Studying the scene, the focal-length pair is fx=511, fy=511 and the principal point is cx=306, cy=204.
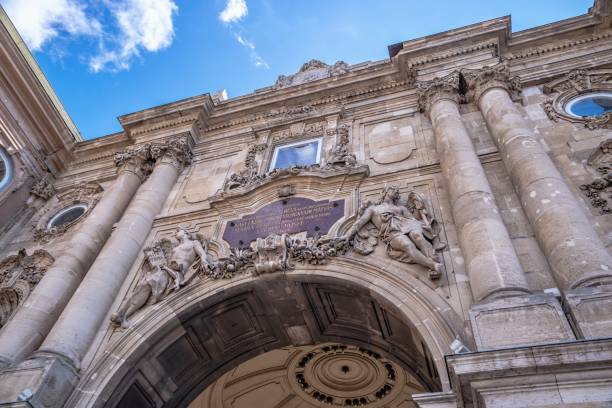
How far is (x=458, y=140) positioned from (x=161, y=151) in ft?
24.5

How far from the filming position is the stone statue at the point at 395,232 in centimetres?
796

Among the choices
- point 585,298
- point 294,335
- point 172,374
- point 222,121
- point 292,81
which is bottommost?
point 585,298

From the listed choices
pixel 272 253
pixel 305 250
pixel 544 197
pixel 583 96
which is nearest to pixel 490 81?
pixel 583 96

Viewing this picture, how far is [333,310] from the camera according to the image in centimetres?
905

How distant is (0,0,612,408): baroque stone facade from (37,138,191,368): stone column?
1.6 inches

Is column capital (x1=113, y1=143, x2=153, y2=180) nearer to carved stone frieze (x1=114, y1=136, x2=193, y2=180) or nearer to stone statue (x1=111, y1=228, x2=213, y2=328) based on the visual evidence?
carved stone frieze (x1=114, y1=136, x2=193, y2=180)

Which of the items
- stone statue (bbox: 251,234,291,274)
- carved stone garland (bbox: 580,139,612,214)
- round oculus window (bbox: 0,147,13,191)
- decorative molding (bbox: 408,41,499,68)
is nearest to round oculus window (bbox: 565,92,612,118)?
carved stone garland (bbox: 580,139,612,214)

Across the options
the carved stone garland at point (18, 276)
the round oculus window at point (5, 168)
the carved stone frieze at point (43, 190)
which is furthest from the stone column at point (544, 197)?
the round oculus window at point (5, 168)

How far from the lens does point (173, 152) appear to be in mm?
13086

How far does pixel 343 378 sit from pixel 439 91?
851 centimetres

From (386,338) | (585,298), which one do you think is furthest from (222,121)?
(585,298)

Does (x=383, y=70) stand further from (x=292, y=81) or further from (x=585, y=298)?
(x=585, y=298)

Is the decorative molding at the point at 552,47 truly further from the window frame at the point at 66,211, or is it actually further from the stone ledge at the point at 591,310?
the window frame at the point at 66,211

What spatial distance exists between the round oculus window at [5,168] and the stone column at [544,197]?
39.7 feet
